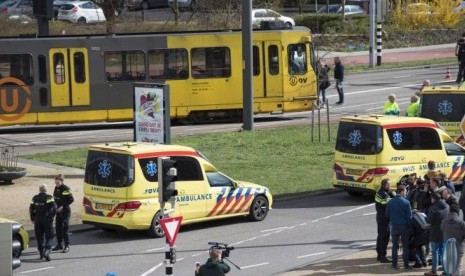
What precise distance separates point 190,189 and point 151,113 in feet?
12.7

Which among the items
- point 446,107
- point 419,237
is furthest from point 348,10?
point 419,237

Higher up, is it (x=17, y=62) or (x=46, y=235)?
(x=17, y=62)

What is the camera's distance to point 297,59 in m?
41.0

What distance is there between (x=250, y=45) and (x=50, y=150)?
24.6 ft

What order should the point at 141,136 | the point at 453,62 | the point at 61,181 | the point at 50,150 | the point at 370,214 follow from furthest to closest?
the point at 453,62 → the point at 50,150 → the point at 141,136 → the point at 370,214 → the point at 61,181

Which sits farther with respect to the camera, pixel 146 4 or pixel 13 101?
pixel 146 4

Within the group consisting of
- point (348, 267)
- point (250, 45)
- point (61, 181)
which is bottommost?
point (348, 267)

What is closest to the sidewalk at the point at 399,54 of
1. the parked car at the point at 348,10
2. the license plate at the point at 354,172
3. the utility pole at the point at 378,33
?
the utility pole at the point at 378,33

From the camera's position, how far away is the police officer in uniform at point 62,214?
2212cm

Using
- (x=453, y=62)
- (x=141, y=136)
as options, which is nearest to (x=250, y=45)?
(x=141, y=136)

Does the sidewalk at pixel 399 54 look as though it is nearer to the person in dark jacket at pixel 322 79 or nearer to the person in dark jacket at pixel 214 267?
the person in dark jacket at pixel 322 79

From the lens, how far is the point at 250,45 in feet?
123

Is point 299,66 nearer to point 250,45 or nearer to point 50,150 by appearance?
point 250,45

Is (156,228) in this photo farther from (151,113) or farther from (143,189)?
(151,113)
